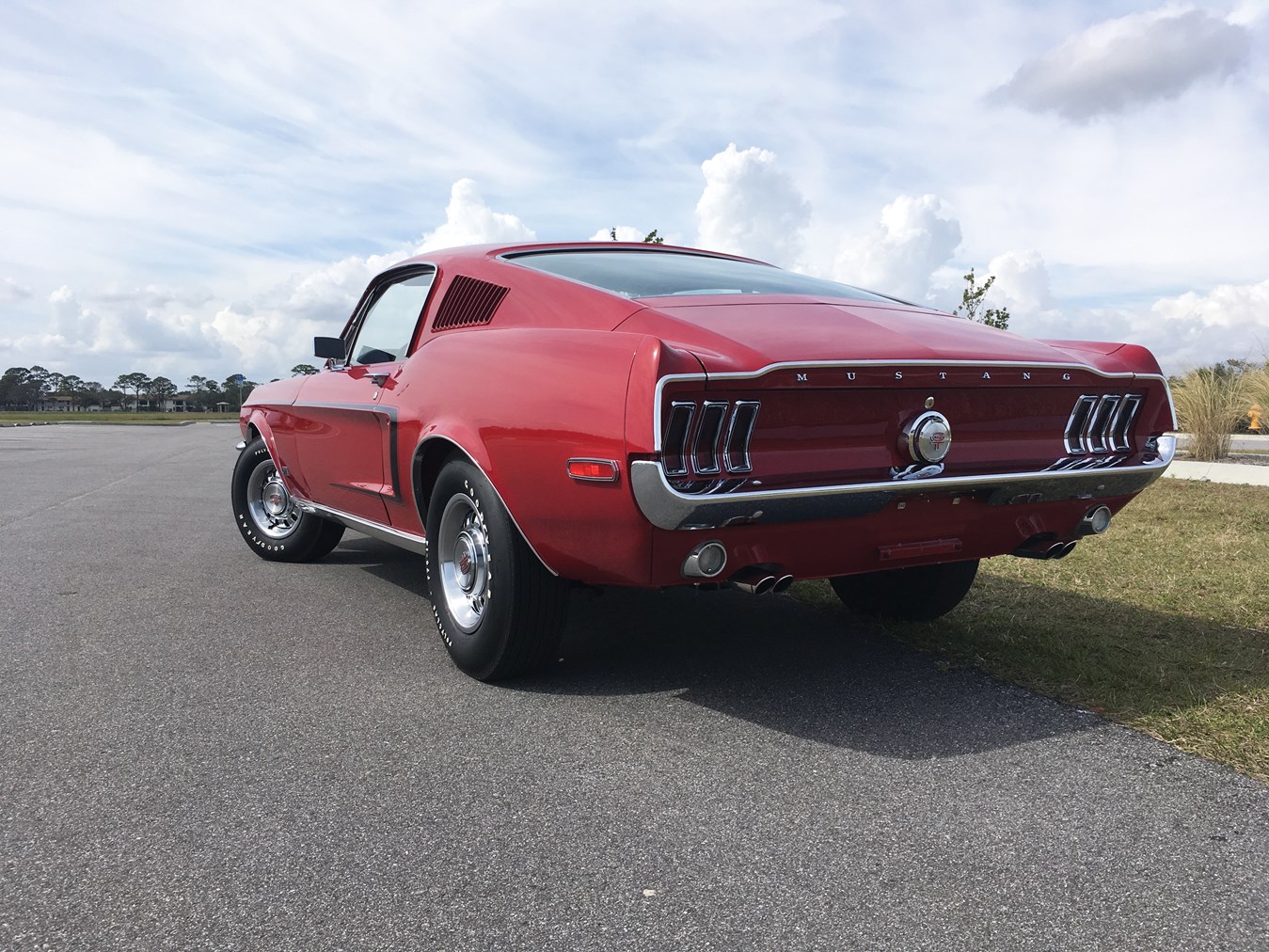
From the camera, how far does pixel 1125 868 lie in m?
2.33

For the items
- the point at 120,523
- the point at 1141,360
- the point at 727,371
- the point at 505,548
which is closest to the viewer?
the point at 727,371

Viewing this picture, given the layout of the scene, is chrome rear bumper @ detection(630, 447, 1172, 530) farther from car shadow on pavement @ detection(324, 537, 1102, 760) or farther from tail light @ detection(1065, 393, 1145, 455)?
car shadow on pavement @ detection(324, 537, 1102, 760)

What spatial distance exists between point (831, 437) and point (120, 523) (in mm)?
6336

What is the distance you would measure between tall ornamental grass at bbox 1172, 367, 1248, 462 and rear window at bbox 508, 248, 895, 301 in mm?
10090

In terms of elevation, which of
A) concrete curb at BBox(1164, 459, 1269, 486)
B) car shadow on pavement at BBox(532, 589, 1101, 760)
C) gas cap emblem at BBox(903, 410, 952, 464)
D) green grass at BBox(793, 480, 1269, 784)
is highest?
gas cap emblem at BBox(903, 410, 952, 464)

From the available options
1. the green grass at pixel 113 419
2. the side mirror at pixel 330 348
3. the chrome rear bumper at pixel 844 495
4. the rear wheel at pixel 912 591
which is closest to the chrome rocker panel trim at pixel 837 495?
the chrome rear bumper at pixel 844 495

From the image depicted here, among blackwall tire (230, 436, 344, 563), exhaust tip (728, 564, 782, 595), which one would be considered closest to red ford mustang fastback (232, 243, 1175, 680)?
exhaust tip (728, 564, 782, 595)

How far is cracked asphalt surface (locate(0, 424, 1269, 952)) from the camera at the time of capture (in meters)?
2.11

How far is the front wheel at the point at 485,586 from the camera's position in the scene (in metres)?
3.50

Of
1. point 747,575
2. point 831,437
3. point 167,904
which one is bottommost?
point 167,904

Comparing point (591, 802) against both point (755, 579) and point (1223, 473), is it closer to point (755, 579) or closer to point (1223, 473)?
point (755, 579)

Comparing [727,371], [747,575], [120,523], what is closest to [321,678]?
[747,575]

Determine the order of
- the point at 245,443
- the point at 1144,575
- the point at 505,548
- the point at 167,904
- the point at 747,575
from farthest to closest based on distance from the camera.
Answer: the point at 245,443
the point at 1144,575
the point at 505,548
the point at 747,575
the point at 167,904

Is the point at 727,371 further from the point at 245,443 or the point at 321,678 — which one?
the point at 245,443
